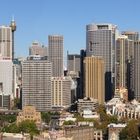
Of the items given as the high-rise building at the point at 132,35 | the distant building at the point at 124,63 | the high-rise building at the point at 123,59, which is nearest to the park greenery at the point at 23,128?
the distant building at the point at 124,63

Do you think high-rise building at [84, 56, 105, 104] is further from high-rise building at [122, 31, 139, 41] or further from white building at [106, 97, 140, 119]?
high-rise building at [122, 31, 139, 41]

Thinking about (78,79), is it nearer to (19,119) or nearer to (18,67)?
(18,67)

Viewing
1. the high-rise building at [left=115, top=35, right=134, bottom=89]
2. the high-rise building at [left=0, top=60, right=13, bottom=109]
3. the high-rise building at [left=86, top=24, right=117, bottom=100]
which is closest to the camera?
the high-rise building at [left=0, top=60, right=13, bottom=109]

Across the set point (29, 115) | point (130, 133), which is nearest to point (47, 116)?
point (29, 115)

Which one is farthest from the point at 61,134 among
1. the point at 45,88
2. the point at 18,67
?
the point at 18,67

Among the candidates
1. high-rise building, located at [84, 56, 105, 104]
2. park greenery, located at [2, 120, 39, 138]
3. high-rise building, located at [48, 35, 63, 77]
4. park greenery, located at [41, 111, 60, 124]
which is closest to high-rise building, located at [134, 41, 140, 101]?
high-rise building, located at [84, 56, 105, 104]
